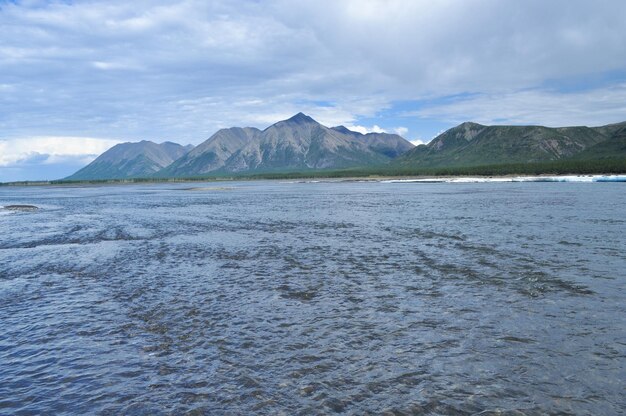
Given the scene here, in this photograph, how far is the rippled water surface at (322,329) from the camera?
42.0ft

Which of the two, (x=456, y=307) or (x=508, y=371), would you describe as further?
(x=456, y=307)

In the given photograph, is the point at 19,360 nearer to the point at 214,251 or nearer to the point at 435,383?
the point at 435,383

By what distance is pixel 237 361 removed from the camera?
15344 millimetres

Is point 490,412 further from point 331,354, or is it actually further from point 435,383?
point 331,354

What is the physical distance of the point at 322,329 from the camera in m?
18.2

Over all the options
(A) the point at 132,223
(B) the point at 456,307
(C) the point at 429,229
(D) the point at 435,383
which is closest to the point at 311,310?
(B) the point at 456,307

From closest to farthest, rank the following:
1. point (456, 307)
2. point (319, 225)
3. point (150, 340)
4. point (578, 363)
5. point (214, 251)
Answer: point (578, 363)
point (150, 340)
point (456, 307)
point (214, 251)
point (319, 225)

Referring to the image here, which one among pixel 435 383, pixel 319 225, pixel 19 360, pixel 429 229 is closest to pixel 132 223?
pixel 319 225

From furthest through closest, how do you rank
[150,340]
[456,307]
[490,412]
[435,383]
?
[456,307]
[150,340]
[435,383]
[490,412]

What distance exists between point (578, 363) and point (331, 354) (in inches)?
329

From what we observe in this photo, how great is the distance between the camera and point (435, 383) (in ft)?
43.8

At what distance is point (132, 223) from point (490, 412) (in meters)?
62.6

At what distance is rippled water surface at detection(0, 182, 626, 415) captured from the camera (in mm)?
12805

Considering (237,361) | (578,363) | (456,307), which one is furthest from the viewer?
(456,307)
